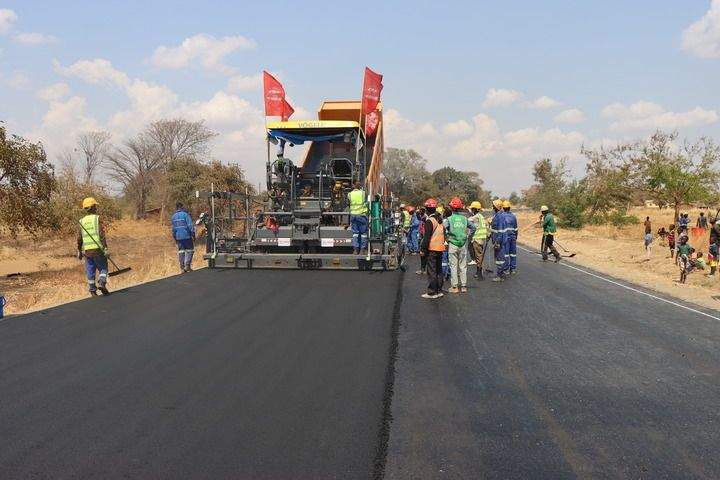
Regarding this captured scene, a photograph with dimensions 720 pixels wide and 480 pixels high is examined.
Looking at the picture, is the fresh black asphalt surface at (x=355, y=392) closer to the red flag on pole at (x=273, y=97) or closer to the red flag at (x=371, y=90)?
the red flag at (x=371, y=90)

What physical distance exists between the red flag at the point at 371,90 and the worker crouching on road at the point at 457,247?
16.7 ft

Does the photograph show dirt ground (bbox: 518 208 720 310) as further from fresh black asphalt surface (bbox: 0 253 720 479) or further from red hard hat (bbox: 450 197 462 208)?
red hard hat (bbox: 450 197 462 208)

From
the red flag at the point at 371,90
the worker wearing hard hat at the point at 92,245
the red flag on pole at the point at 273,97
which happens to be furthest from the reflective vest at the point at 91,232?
the red flag at the point at 371,90

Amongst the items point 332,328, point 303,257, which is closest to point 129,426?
point 332,328

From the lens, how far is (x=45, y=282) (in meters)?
21.0

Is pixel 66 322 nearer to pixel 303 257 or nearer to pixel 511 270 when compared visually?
pixel 303 257

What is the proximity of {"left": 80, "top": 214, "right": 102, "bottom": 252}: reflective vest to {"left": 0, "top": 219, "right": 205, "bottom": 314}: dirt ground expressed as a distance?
139 inches

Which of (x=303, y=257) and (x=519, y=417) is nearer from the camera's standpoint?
(x=519, y=417)

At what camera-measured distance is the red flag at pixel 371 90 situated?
13.8 m

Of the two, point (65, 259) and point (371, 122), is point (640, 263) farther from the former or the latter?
point (65, 259)

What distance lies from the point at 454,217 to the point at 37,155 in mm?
16044

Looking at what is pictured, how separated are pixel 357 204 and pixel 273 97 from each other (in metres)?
4.54

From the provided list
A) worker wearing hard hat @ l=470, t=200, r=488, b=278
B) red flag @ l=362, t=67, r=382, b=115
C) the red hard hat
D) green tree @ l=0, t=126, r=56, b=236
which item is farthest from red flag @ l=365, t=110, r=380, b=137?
green tree @ l=0, t=126, r=56, b=236

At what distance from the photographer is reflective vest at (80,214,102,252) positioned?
923cm
